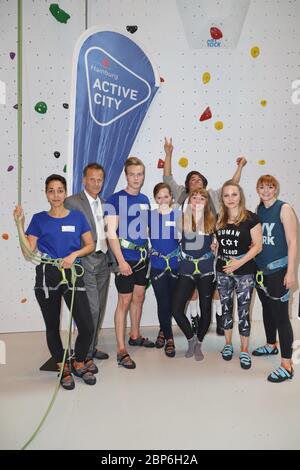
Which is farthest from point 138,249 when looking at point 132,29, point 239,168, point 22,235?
point 132,29

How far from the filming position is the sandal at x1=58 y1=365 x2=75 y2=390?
2633mm

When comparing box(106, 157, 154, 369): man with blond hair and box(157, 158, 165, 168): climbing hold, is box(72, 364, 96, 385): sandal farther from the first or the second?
box(157, 158, 165, 168): climbing hold

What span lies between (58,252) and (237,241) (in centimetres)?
115

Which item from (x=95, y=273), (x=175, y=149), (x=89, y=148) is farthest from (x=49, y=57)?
(x=95, y=273)

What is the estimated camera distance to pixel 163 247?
3.06 m

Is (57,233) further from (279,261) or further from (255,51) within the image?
(255,51)

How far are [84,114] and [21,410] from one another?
210cm

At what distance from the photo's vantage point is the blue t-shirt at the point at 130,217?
2.97 metres

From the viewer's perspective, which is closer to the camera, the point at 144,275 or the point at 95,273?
the point at 95,273

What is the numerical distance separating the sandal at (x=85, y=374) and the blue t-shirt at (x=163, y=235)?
841mm

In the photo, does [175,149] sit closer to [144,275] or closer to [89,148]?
[89,148]

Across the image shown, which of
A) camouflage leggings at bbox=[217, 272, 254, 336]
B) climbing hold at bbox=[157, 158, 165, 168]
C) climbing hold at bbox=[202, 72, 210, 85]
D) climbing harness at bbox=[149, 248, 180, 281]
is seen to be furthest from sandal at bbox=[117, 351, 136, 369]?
climbing hold at bbox=[202, 72, 210, 85]

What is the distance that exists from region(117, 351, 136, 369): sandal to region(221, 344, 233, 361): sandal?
65cm

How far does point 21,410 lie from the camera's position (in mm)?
2367
